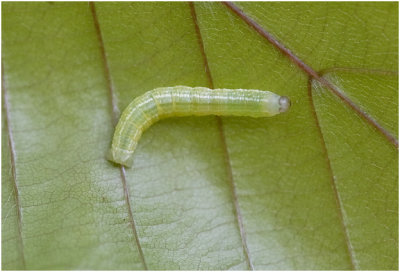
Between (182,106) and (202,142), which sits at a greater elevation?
(182,106)

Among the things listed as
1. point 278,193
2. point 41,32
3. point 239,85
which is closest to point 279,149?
point 278,193

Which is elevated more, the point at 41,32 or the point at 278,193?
the point at 41,32

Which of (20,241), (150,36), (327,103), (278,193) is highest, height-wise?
(150,36)

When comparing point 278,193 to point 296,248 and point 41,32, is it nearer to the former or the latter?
point 296,248

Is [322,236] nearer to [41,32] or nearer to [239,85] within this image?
[239,85]
